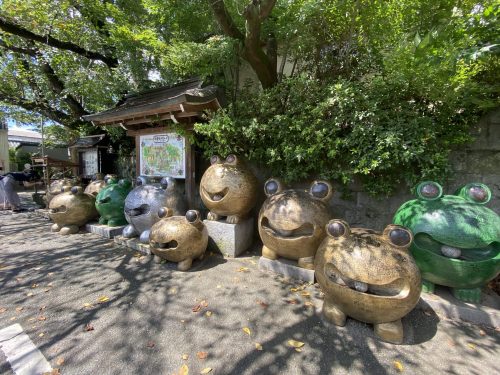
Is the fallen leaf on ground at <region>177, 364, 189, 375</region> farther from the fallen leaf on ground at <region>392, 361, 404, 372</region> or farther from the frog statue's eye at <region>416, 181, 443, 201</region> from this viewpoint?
the frog statue's eye at <region>416, 181, 443, 201</region>

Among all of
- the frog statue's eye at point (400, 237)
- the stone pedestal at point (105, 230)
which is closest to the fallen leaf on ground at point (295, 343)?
the frog statue's eye at point (400, 237)

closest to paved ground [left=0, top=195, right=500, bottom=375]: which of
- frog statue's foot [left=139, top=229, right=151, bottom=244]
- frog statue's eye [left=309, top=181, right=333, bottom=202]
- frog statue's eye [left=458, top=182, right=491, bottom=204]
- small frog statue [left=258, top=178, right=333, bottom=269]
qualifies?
small frog statue [left=258, top=178, right=333, bottom=269]

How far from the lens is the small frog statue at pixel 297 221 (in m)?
3.87

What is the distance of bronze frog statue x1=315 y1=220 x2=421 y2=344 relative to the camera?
260cm

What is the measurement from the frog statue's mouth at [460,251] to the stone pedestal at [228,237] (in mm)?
3246

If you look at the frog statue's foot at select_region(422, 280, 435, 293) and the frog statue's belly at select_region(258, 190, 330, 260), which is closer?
the frog statue's foot at select_region(422, 280, 435, 293)

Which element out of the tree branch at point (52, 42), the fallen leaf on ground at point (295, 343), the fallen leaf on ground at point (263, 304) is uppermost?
the tree branch at point (52, 42)

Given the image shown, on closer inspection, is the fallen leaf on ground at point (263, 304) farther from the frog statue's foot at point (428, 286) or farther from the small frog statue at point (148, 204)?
the small frog statue at point (148, 204)

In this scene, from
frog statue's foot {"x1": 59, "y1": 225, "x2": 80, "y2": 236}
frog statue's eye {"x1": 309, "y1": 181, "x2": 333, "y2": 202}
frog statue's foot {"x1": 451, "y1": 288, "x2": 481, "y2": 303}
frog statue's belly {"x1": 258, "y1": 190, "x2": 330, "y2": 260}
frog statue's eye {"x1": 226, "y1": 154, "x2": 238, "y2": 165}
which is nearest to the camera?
frog statue's foot {"x1": 451, "y1": 288, "x2": 481, "y2": 303}

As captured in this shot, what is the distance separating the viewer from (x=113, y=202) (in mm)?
6352

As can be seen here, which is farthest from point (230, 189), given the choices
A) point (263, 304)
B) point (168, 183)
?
point (263, 304)

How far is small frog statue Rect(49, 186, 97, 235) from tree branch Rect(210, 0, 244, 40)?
18.6 ft

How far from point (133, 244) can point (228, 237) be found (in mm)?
2346

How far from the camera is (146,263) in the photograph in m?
4.80
